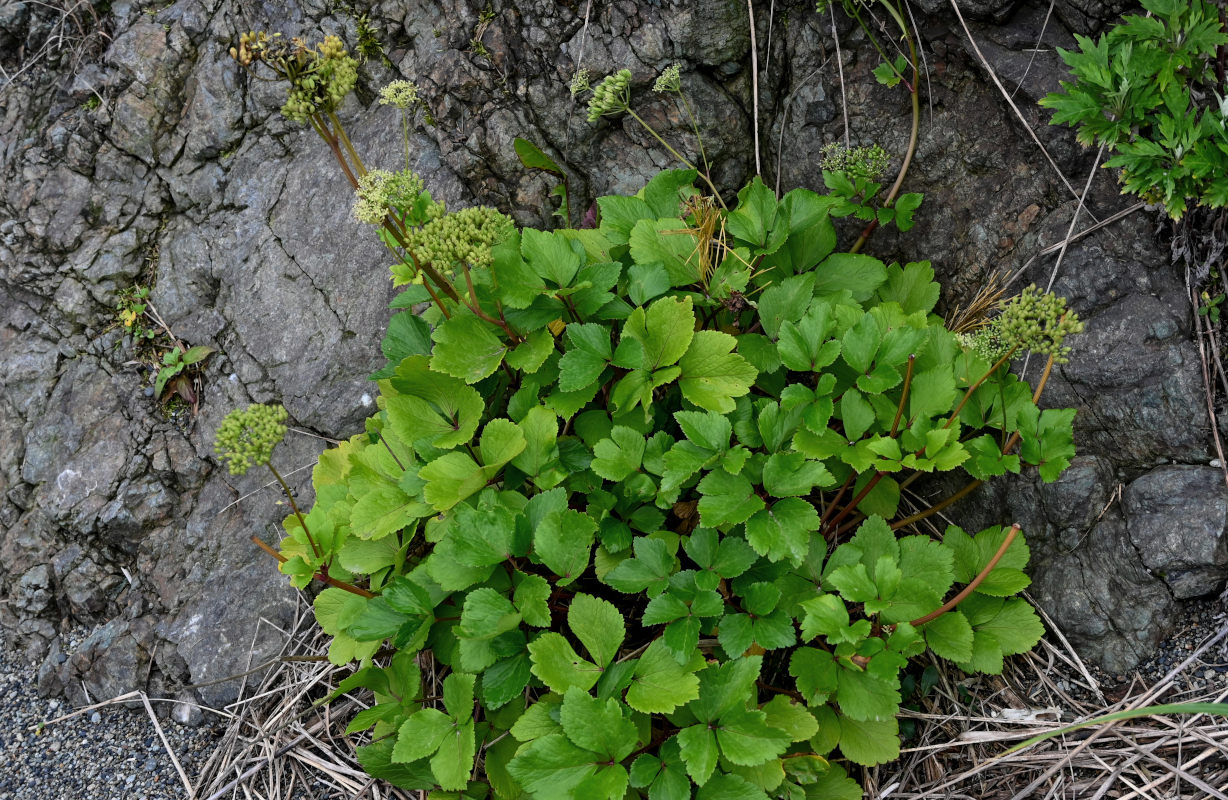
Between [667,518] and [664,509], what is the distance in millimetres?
182

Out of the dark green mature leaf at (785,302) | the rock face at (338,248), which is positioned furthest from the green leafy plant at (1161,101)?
the dark green mature leaf at (785,302)

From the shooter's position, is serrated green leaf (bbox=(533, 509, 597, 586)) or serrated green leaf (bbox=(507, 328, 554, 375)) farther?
serrated green leaf (bbox=(507, 328, 554, 375))

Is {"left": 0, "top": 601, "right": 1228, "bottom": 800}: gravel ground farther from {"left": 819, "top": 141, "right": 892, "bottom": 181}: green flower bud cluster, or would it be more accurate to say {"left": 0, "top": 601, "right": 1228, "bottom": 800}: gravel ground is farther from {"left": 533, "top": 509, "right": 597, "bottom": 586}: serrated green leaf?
{"left": 819, "top": 141, "right": 892, "bottom": 181}: green flower bud cluster

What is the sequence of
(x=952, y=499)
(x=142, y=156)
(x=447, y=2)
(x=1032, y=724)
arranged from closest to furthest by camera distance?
(x=1032, y=724)
(x=952, y=499)
(x=447, y=2)
(x=142, y=156)

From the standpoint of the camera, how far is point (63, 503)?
3131 millimetres

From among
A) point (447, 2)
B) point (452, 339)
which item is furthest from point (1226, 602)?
point (447, 2)

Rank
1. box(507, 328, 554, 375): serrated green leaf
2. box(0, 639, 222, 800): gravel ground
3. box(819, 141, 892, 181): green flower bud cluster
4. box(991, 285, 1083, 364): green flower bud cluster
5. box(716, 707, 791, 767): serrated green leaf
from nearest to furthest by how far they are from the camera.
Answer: box(716, 707, 791, 767): serrated green leaf → box(991, 285, 1083, 364): green flower bud cluster → box(507, 328, 554, 375): serrated green leaf → box(819, 141, 892, 181): green flower bud cluster → box(0, 639, 222, 800): gravel ground

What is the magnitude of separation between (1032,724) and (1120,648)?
0.34 meters

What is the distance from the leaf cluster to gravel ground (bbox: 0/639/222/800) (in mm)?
909

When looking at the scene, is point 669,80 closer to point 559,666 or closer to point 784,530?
point 784,530

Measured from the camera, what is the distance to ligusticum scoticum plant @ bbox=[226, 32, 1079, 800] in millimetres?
1964

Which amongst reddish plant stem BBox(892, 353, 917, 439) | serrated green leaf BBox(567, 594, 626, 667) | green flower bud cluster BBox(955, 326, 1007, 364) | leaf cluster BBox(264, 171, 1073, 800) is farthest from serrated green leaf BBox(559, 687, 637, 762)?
green flower bud cluster BBox(955, 326, 1007, 364)

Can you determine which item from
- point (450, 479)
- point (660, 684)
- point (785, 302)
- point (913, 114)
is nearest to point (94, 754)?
point (450, 479)

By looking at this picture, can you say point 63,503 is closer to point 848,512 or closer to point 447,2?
point 447,2
